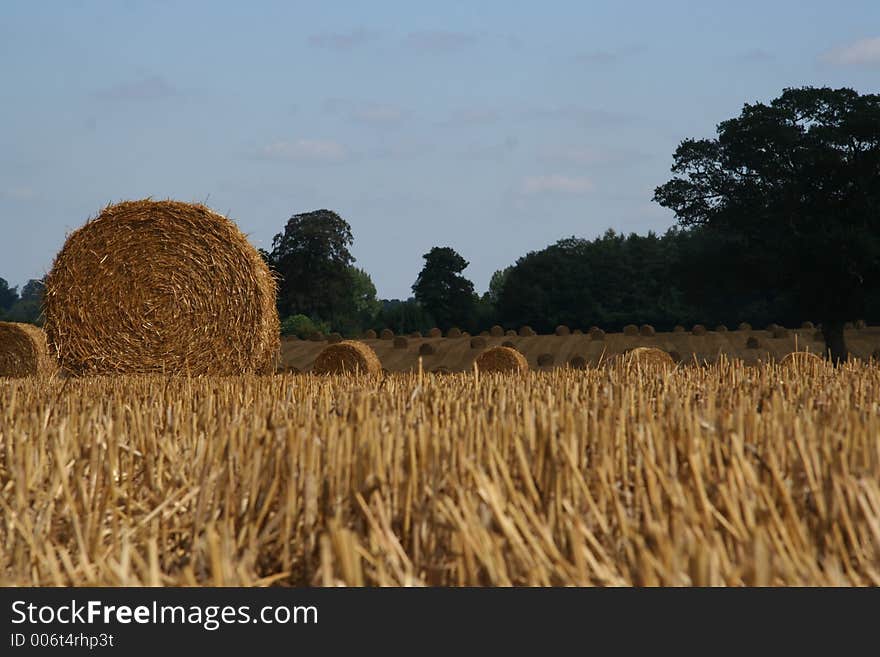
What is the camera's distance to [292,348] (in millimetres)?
41062

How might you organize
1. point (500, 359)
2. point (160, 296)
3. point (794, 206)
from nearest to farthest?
1. point (160, 296)
2. point (500, 359)
3. point (794, 206)

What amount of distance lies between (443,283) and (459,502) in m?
77.2

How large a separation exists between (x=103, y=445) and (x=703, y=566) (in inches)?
96.1

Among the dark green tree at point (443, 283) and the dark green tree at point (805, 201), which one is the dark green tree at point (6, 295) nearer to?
the dark green tree at point (443, 283)

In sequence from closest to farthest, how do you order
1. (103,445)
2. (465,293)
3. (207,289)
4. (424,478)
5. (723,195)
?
(424,478) < (103,445) < (207,289) < (723,195) < (465,293)

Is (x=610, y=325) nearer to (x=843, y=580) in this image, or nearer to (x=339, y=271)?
(x=339, y=271)

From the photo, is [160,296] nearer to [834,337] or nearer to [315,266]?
[834,337]

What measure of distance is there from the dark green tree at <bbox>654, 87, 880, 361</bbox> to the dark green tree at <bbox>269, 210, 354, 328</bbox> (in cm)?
4313

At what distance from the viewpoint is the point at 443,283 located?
79.8 meters

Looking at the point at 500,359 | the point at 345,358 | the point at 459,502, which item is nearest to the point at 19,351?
the point at 345,358

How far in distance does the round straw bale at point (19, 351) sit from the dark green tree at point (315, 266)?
2069 inches

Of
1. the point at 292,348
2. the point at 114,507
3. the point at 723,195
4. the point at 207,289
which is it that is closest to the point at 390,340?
the point at 292,348

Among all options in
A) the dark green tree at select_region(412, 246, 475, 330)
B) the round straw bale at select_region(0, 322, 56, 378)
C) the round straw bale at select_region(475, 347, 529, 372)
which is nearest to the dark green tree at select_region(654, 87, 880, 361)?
the round straw bale at select_region(475, 347, 529, 372)
